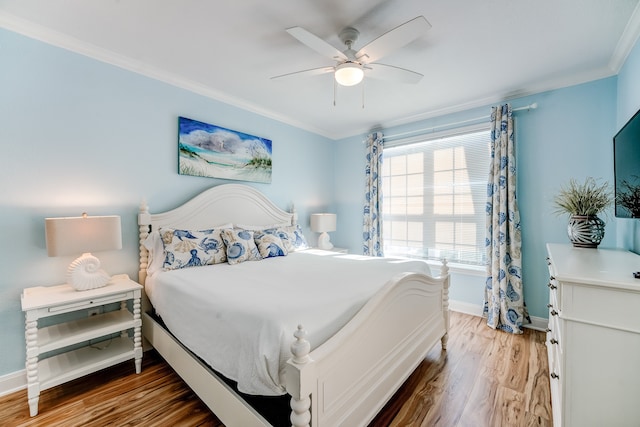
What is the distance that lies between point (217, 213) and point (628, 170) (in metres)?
3.31

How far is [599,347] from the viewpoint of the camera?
117 cm

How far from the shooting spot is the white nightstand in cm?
169

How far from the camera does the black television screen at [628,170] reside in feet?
4.76

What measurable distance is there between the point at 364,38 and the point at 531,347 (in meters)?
3.09

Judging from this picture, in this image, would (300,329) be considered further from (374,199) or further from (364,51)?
(374,199)

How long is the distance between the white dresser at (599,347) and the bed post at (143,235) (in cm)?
297

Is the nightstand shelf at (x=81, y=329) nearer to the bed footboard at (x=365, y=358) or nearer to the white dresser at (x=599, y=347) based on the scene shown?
the bed footboard at (x=365, y=358)

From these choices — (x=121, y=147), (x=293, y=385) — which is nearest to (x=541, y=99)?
(x=293, y=385)

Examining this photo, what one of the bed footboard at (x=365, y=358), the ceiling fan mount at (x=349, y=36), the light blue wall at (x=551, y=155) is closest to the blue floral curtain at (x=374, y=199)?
the light blue wall at (x=551, y=155)

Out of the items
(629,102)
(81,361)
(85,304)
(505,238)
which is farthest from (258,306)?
(629,102)

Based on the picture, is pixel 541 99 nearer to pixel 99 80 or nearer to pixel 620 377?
pixel 620 377

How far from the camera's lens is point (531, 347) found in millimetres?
2492

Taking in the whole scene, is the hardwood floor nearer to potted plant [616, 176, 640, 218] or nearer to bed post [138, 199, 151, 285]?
bed post [138, 199, 151, 285]

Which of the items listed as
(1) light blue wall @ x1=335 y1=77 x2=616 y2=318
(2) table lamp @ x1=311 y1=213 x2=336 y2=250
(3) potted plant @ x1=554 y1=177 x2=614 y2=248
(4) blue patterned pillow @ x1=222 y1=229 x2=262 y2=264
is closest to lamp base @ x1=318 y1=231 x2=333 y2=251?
(2) table lamp @ x1=311 y1=213 x2=336 y2=250
